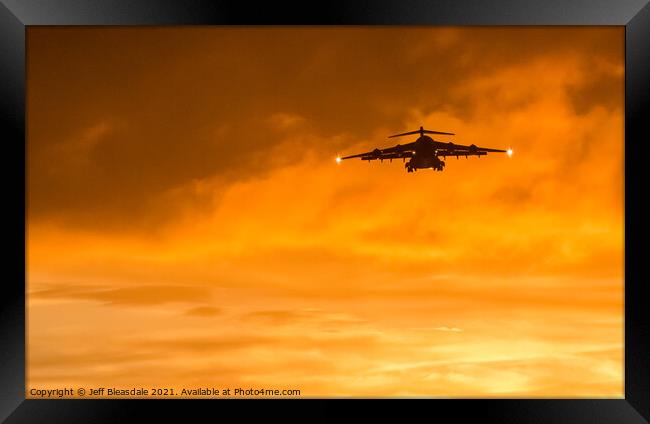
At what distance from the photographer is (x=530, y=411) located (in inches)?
183

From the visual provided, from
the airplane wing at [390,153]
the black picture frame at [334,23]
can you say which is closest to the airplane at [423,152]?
the airplane wing at [390,153]

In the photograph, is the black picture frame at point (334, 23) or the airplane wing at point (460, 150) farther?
the airplane wing at point (460, 150)

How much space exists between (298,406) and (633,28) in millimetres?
3446

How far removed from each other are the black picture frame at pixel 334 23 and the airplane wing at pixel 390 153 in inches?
85.2

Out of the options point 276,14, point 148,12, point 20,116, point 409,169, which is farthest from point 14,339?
point 409,169

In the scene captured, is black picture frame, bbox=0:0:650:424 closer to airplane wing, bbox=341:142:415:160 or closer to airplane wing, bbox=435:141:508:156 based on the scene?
airplane wing, bbox=435:141:508:156

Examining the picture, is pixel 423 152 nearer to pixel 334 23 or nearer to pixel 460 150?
pixel 460 150

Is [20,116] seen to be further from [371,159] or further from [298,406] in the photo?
[371,159]

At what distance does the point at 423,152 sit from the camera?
825 cm

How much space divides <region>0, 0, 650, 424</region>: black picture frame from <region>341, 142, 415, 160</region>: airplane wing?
7.10 feet

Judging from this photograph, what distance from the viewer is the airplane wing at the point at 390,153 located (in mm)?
6730

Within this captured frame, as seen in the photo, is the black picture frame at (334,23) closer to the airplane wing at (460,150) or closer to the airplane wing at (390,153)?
the airplane wing at (460,150)

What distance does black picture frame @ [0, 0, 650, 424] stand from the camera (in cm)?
464

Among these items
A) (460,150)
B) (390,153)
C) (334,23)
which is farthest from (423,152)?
(334,23)
